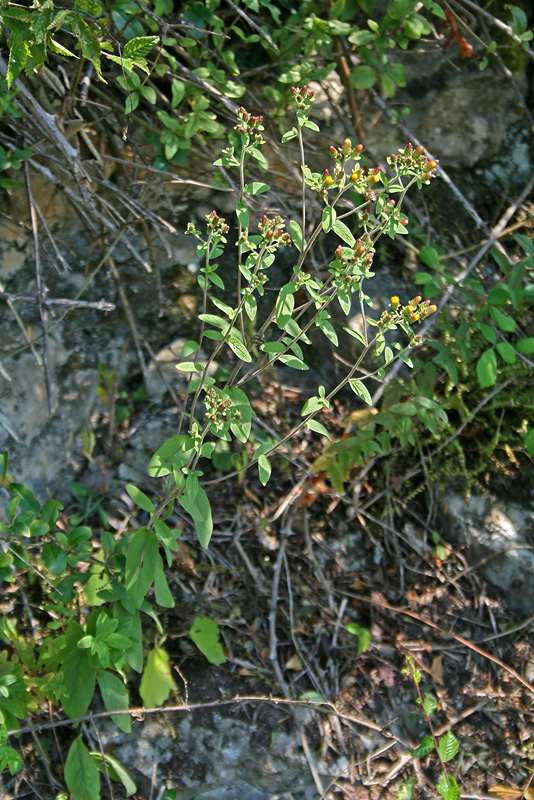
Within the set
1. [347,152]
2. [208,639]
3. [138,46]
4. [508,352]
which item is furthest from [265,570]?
[138,46]

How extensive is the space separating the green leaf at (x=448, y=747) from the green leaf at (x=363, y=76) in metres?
2.52

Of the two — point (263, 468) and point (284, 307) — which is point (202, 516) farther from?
point (284, 307)

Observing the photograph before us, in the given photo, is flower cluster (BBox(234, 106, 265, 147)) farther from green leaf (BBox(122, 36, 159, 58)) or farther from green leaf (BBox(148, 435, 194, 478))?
green leaf (BBox(148, 435, 194, 478))

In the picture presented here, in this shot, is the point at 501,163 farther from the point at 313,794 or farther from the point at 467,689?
the point at 313,794

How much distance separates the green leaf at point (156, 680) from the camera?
2123 mm

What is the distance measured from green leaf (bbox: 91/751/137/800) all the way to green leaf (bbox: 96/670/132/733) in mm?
215

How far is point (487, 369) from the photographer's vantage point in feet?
7.69

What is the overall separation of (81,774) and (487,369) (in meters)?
1.88

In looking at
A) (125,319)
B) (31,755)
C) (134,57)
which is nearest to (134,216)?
(125,319)

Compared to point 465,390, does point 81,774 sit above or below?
below

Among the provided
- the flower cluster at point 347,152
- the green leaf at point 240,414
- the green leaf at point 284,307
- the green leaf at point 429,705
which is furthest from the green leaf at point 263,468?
the green leaf at point 429,705

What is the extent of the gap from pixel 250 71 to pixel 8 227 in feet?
3.83

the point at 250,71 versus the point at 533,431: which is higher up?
the point at 250,71

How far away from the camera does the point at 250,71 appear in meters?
2.64
